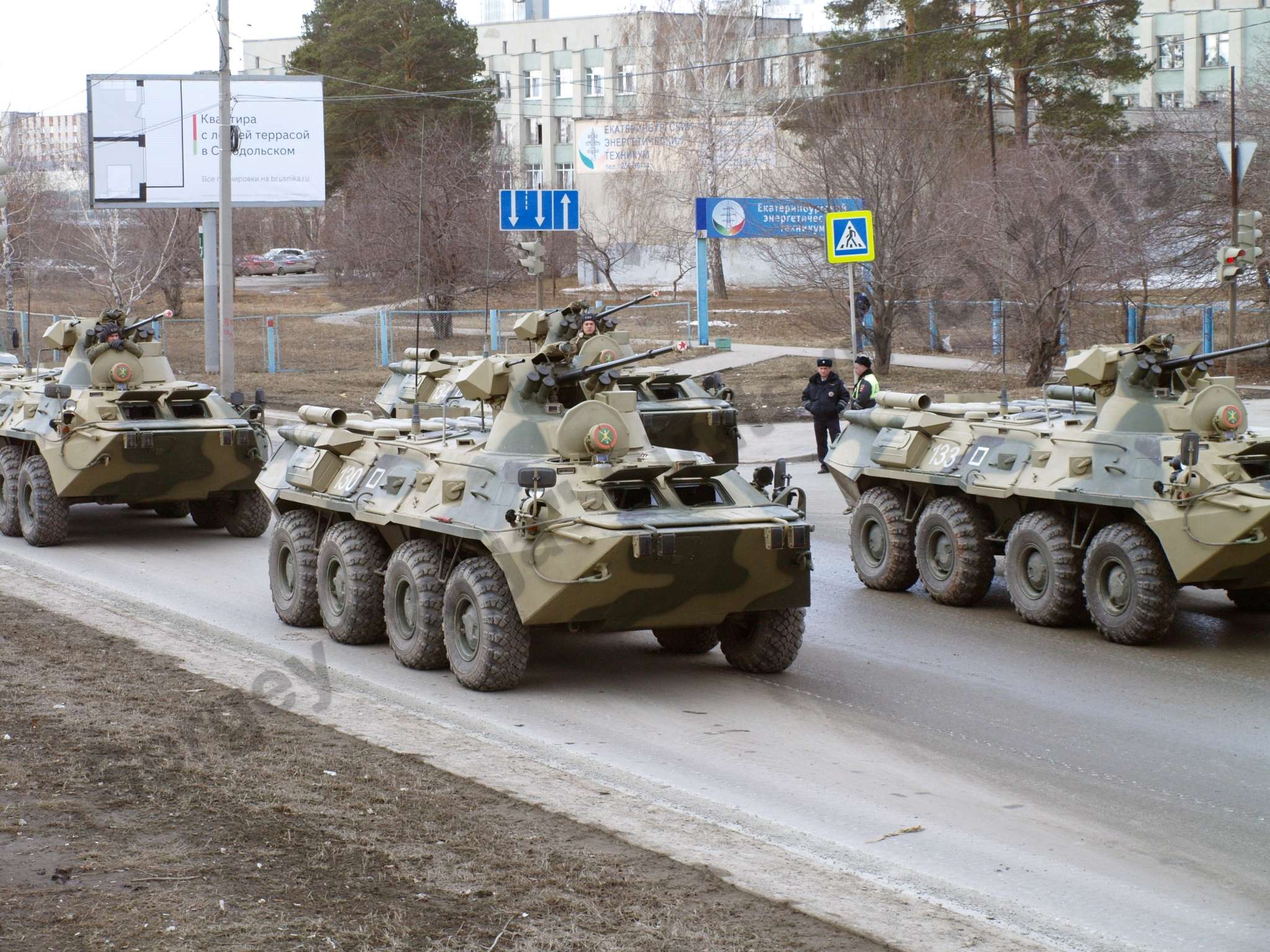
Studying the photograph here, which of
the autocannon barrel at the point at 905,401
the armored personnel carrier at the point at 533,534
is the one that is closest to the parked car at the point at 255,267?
the autocannon barrel at the point at 905,401

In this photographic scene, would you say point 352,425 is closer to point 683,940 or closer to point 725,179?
point 683,940

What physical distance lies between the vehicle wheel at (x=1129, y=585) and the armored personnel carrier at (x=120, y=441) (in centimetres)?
798

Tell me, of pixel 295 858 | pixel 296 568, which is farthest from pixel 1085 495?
pixel 295 858

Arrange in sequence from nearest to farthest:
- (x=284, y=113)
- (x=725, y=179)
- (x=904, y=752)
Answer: (x=904, y=752) < (x=284, y=113) < (x=725, y=179)

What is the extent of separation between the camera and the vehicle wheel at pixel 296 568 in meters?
12.5

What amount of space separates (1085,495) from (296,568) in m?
5.63

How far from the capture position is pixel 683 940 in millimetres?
6262

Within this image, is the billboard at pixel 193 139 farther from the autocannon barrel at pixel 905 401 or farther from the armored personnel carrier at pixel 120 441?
the autocannon barrel at pixel 905 401

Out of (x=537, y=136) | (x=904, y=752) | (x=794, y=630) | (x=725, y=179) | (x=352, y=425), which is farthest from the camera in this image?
(x=537, y=136)

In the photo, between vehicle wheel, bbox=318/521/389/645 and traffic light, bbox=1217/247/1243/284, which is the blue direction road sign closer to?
traffic light, bbox=1217/247/1243/284

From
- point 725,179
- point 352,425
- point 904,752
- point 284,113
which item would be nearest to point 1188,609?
point 904,752

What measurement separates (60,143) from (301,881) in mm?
65614

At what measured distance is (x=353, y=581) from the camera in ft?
38.7

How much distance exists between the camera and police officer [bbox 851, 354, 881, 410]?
1966 cm
